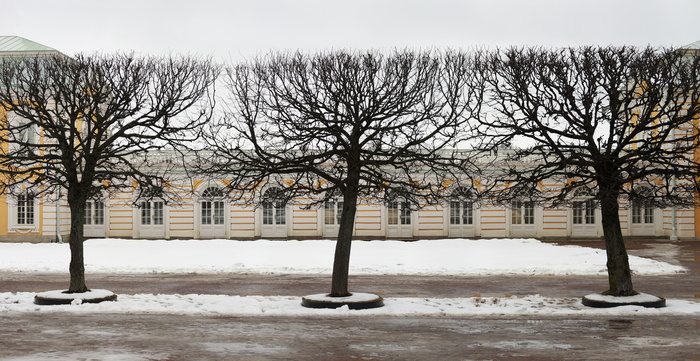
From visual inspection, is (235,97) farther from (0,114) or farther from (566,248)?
(0,114)

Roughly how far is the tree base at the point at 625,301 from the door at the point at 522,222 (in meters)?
24.5

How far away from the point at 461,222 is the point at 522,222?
3.48 meters

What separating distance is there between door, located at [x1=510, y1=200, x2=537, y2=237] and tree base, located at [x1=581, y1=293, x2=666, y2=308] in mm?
24474

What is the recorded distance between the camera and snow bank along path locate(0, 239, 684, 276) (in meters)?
22.2

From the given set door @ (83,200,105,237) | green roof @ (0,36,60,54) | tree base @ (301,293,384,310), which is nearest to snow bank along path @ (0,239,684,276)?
door @ (83,200,105,237)

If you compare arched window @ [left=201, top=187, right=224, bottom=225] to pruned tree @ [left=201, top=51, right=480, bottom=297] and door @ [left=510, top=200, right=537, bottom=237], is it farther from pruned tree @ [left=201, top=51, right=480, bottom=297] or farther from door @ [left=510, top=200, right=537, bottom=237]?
pruned tree @ [left=201, top=51, right=480, bottom=297]

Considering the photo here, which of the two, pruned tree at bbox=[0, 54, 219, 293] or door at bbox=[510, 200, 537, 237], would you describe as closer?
pruned tree at bbox=[0, 54, 219, 293]

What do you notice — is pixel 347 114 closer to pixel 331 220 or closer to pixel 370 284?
pixel 370 284

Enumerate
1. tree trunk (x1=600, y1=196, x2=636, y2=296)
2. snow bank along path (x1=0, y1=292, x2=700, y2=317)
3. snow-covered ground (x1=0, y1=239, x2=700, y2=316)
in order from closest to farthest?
snow bank along path (x1=0, y1=292, x2=700, y2=317) < snow-covered ground (x1=0, y1=239, x2=700, y2=316) < tree trunk (x1=600, y1=196, x2=636, y2=296)

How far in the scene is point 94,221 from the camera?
3884 cm

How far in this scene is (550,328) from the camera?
11.6 meters

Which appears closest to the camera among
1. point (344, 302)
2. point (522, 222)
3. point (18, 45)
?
point (344, 302)

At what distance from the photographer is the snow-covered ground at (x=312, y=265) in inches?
542

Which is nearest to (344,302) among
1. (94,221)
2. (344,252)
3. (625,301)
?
(344,252)
